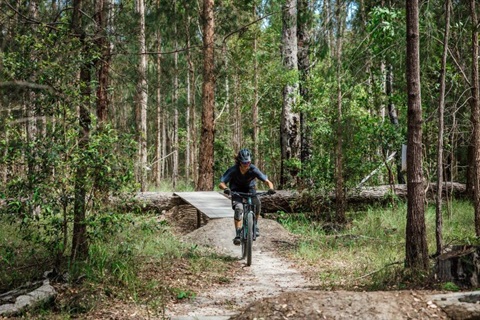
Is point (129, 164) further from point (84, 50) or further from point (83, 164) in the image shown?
point (84, 50)

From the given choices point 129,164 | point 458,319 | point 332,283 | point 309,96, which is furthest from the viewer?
point 309,96

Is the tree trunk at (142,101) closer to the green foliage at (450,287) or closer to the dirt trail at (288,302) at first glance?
the dirt trail at (288,302)

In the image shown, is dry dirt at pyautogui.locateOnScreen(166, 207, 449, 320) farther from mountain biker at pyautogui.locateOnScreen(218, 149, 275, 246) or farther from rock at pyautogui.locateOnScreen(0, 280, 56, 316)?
rock at pyautogui.locateOnScreen(0, 280, 56, 316)

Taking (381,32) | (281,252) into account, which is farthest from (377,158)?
Answer: (381,32)

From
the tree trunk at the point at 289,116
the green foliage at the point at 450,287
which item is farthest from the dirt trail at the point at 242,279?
the tree trunk at the point at 289,116

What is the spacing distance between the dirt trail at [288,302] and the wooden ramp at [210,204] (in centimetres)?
305

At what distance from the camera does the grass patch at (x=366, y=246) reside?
7.34 meters

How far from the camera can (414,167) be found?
271 inches

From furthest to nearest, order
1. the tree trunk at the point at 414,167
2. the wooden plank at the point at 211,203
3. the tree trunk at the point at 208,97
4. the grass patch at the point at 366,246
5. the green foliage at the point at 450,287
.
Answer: the tree trunk at the point at 208,97, the wooden plank at the point at 211,203, the grass patch at the point at 366,246, the tree trunk at the point at 414,167, the green foliage at the point at 450,287

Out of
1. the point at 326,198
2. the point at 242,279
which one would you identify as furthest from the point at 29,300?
the point at 326,198

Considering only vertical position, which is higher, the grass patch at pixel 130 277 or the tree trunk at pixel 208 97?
the tree trunk at pixel 208 97

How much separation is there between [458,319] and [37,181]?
16.8 ft

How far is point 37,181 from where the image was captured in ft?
21.7

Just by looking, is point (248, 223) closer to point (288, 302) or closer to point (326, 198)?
point (288, 302)
